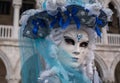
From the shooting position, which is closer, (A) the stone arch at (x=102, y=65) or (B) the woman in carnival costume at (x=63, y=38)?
(B) the woman in carnival costume at (x=63, y=38)

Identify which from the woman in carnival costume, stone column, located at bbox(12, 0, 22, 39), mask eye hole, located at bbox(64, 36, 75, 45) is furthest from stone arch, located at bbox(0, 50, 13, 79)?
mask eye hole, located at bbox(64, 36, 75, 45)

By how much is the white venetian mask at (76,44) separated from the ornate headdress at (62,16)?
0.22ft

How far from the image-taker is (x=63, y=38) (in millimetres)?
2266

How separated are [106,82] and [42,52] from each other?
32.9 ft

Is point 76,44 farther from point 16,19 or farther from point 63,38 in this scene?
Answer: point 16,19

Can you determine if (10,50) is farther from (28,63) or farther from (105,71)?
(28,63)

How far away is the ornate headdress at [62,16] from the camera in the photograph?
2.19m

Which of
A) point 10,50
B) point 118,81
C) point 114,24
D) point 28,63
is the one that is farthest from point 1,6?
point 28,63

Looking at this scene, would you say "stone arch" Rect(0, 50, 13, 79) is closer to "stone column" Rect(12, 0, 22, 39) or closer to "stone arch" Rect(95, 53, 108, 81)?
"stone column" Rect(12, 0, 22, 39)

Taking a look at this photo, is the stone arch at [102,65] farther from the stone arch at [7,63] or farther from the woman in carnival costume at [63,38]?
the woman in carnival costume at [63,38]

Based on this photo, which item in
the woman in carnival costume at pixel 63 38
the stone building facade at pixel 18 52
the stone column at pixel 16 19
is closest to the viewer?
the woman in carnival costume at pixel 63 38

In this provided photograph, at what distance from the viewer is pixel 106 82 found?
12.0 metres

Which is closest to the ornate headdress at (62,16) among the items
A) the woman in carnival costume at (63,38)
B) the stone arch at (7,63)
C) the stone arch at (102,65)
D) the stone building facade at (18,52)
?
the woman in carnival costume at (63,38)

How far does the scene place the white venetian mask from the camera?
2207 mm
